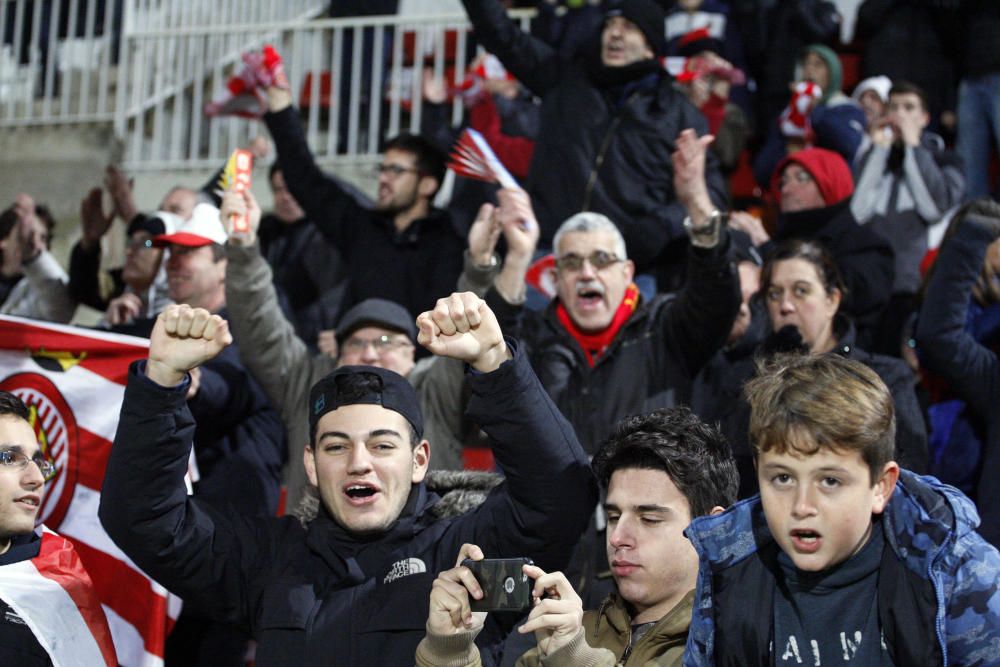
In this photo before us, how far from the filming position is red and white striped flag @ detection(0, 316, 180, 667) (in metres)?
5.19

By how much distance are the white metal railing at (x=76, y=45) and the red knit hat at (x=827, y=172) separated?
6.20 metres

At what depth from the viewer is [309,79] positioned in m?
12.0

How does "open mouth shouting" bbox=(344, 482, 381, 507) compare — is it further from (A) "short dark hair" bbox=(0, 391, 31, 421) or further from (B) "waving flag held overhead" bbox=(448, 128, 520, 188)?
(B) "waving flag held overhead" bbox=(448, 128, 520, 188)

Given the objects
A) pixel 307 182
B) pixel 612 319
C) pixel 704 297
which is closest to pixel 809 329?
pixel 704 297

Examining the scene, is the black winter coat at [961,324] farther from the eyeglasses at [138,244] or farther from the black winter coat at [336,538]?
the eyeglasses at [138,244]

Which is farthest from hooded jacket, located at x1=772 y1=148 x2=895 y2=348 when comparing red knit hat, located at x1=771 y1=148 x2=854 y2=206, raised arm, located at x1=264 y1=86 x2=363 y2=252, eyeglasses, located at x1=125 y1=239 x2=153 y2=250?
eyeglasses, located at x1=125 y1=239 x2=153 y2=250

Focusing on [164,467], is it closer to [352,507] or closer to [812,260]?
[352,507]

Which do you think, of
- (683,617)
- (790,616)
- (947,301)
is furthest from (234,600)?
(947,301)

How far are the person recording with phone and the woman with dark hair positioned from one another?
1214 mm

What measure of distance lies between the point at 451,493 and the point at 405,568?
47 centimetres

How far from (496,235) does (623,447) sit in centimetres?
225

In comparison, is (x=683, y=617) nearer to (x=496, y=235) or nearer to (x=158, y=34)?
→ (x=496, y=235)

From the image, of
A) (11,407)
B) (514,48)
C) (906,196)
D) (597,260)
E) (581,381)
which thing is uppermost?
(514,48)

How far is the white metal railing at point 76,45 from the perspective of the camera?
487 inches
